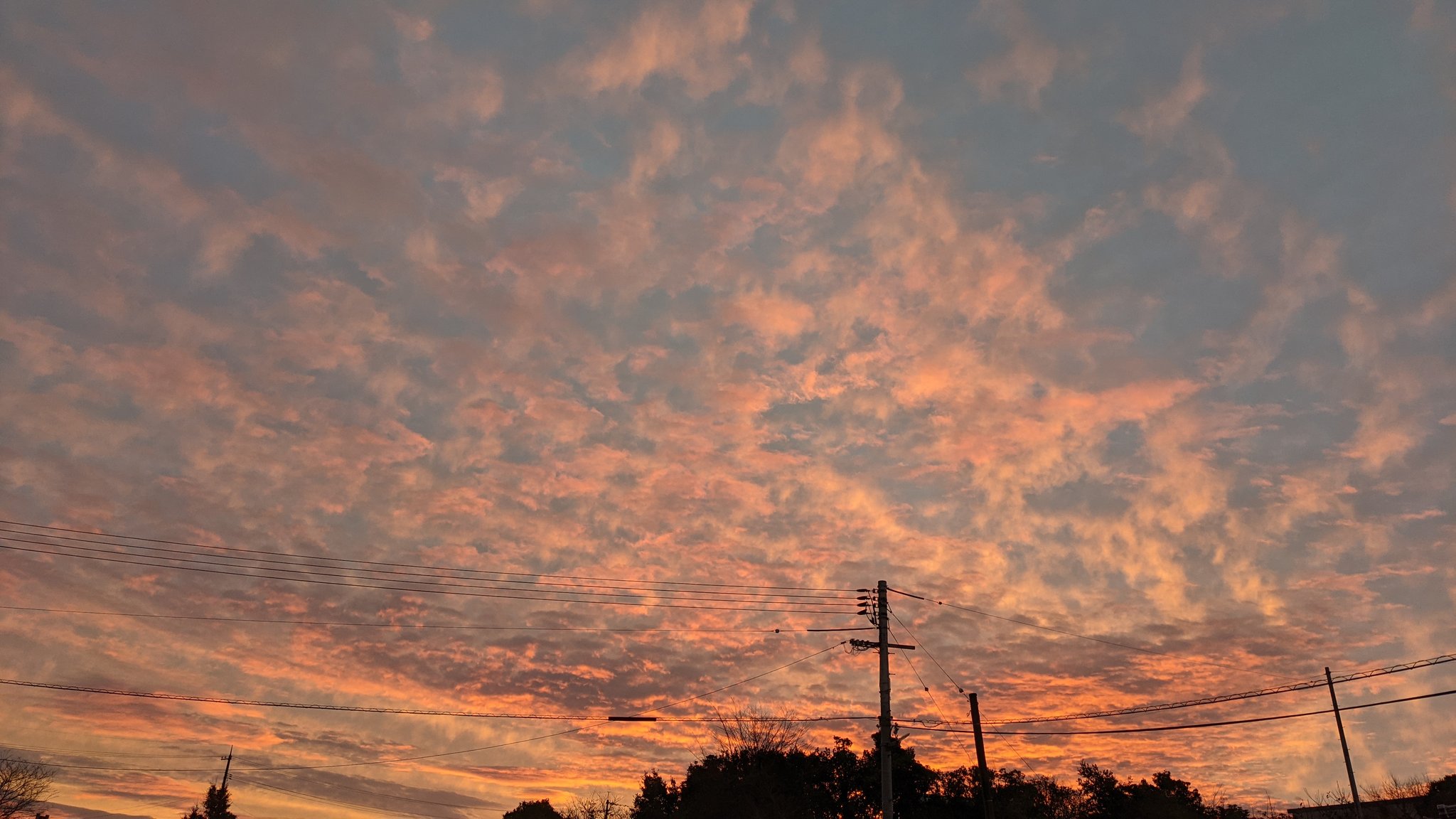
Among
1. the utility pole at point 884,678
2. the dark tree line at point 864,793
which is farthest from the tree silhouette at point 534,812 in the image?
the utility pole at point 884,678

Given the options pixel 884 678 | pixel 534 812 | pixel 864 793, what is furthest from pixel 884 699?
pixel 534 812

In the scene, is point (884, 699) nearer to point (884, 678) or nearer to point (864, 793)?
point (884, 678)

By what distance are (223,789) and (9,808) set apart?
58025 mm

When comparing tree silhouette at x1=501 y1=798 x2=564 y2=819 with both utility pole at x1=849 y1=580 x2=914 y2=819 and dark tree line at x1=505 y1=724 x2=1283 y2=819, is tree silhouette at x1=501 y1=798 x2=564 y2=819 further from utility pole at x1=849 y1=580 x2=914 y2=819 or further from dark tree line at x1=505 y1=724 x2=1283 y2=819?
utility pole at x1=849 y1=580 x2=914 y2=819

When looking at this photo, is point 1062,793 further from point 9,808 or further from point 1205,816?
point 9,808

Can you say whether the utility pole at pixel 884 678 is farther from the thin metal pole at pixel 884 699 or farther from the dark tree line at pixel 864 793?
the dark tree line at pixel 864 793

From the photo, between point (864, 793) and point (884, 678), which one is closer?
point (884, 678)

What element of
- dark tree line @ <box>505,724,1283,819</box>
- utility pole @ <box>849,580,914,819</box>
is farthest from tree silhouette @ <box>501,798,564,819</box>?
utility pole @ <box>849,580,914,819</box>

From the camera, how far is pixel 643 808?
108 m

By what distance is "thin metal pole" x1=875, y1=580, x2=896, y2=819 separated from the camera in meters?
41.5

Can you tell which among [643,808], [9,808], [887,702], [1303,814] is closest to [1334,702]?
[887,702]

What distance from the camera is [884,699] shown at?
43.8m

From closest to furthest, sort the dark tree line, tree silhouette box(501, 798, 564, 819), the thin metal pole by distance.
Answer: the thin metal pole → the dark tree line → tree silhouette box(501, 798, 564, 819)

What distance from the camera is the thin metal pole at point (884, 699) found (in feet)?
136
